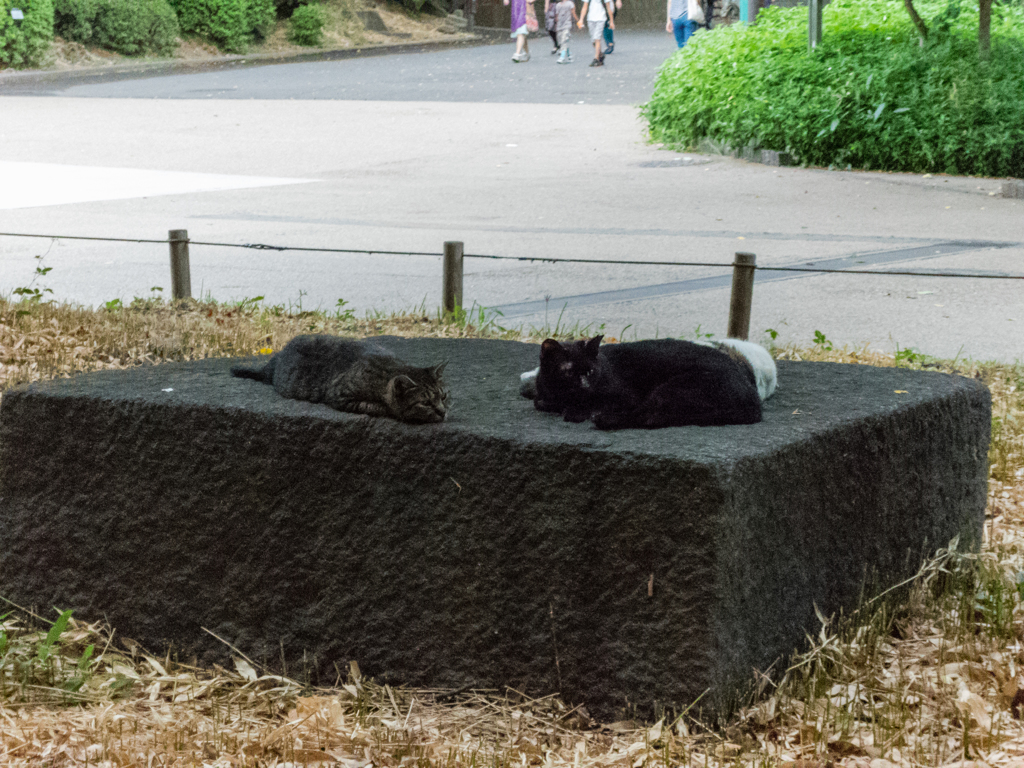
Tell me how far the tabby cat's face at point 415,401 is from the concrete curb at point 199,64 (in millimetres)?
25638

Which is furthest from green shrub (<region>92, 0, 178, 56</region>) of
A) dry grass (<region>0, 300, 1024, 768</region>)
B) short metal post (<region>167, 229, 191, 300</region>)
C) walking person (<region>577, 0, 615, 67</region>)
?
dry grass (<region>0, 300, 1024, 768</region>)

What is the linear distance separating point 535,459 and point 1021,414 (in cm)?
385

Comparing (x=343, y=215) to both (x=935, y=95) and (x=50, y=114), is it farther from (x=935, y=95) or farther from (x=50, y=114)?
(x=50, y=114)

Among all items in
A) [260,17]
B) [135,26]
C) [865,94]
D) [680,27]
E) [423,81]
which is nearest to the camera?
[865,94]

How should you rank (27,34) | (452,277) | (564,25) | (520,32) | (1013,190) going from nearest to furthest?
(452,277)
(1013,190)
(27,34)
(564,25)
(520,32)

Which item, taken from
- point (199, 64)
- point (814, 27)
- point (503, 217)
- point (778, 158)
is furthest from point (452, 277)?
point (199, 64)

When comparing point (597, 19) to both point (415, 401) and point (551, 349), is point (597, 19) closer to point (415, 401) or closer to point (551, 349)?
point (551, 349)

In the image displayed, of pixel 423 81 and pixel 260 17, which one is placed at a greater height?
pixel 260 17

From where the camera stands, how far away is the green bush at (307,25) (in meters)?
35.7

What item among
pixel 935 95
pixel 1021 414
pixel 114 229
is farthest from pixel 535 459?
pixel 935 95

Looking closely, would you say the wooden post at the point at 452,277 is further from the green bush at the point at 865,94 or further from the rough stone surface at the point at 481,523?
the green bush at the point at 865,94

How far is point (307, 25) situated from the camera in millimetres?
35719

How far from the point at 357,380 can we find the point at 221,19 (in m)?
32.8

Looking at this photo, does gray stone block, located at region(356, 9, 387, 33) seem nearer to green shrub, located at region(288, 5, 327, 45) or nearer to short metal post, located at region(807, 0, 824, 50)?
green shrub, located at region(288, 5, 327, 45)
